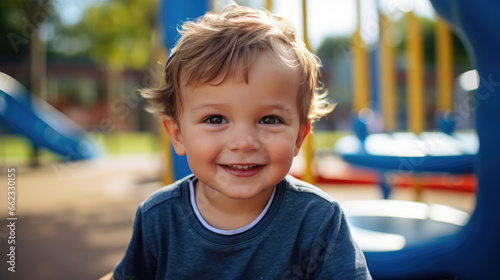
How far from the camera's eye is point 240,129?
0.78 meters

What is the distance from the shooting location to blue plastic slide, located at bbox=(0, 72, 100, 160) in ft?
19.0

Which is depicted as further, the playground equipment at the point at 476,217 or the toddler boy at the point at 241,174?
the playground equipment at the point at 476,217

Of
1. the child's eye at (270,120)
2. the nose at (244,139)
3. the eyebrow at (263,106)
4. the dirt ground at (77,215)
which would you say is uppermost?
the eyebrow at (263,106)

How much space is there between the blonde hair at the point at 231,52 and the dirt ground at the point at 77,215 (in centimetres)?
122

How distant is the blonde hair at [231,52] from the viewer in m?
0.80

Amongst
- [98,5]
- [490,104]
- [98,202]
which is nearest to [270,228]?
[490,104]

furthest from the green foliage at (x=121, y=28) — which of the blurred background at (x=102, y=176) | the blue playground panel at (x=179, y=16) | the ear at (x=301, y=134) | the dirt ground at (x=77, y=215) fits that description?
the ear at (x=301, y=134)

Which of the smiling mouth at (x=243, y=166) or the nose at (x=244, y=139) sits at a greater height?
the nose at (x=244, y=139)

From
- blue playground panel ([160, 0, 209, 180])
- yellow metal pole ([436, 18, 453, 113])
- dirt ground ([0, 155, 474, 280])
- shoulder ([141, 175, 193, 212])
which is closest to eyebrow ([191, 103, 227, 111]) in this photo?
shoulder ([141, 175, 193, 212])

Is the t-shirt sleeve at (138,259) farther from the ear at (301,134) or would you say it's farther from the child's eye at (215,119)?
the ear at (301,134)

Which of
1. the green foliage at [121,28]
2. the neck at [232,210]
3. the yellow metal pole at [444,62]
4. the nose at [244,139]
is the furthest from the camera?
the green foliage at [121,28]

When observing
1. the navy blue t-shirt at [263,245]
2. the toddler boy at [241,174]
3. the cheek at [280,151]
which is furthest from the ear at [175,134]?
the cheek at [280,151]

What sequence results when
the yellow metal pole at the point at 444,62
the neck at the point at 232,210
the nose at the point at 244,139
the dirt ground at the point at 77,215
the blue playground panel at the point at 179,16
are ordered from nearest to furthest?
the nose at the point at 244,139
the neck at the point at 232,210
the blue playground panel at the point at 179,16
the dirt ground at the point at 77,215
the yellow metal pole at the point at 444,62

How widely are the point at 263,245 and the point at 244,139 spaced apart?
241 mm
